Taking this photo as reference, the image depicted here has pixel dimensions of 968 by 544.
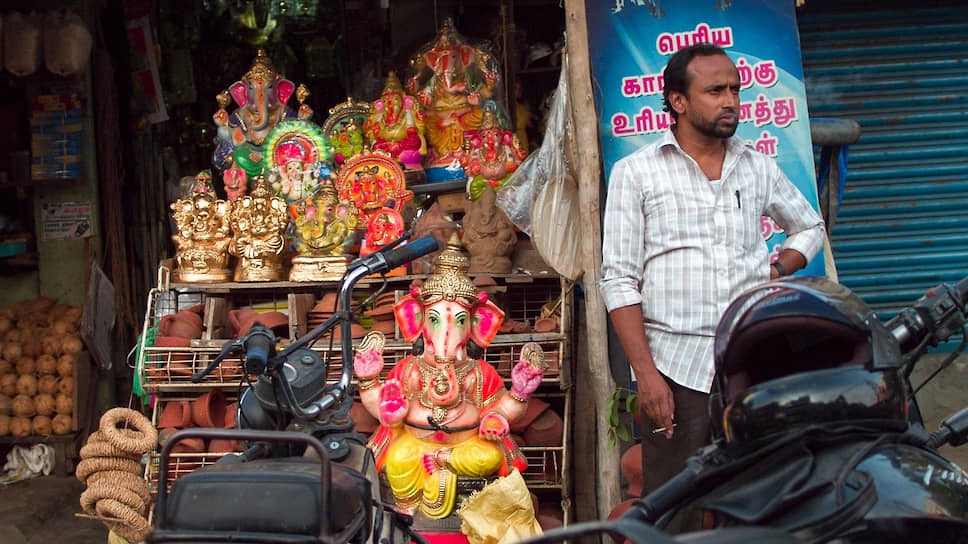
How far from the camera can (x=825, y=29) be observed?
5.29 metres

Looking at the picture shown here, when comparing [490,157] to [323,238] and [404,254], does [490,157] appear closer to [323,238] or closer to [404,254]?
[323,238]

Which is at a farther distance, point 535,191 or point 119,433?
point 535,191

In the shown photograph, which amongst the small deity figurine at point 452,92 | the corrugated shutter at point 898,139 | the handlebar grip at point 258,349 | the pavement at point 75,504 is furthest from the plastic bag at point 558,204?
the pavement at point 75,504

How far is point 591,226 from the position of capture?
3809 millimetres

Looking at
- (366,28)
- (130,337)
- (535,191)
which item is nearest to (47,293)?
(130,337)

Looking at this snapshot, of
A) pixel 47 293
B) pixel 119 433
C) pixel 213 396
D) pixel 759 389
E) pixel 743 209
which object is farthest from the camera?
pixel 47 293

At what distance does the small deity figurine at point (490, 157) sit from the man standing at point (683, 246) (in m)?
2.10

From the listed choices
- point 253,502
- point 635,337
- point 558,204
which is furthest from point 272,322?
point 253,502

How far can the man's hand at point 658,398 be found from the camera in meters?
2.85

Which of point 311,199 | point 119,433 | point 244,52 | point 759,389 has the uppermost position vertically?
point 244,52

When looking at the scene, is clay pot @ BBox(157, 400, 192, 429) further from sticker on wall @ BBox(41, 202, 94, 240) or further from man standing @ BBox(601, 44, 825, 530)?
man standing @ BBox(601, 44, 825, 530)

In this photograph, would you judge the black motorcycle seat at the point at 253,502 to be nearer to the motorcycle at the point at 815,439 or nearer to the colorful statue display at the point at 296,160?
the motorcycle at the point at 815,439

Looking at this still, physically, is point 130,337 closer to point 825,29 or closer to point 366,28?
point 366,28

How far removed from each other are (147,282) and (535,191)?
3.39m
